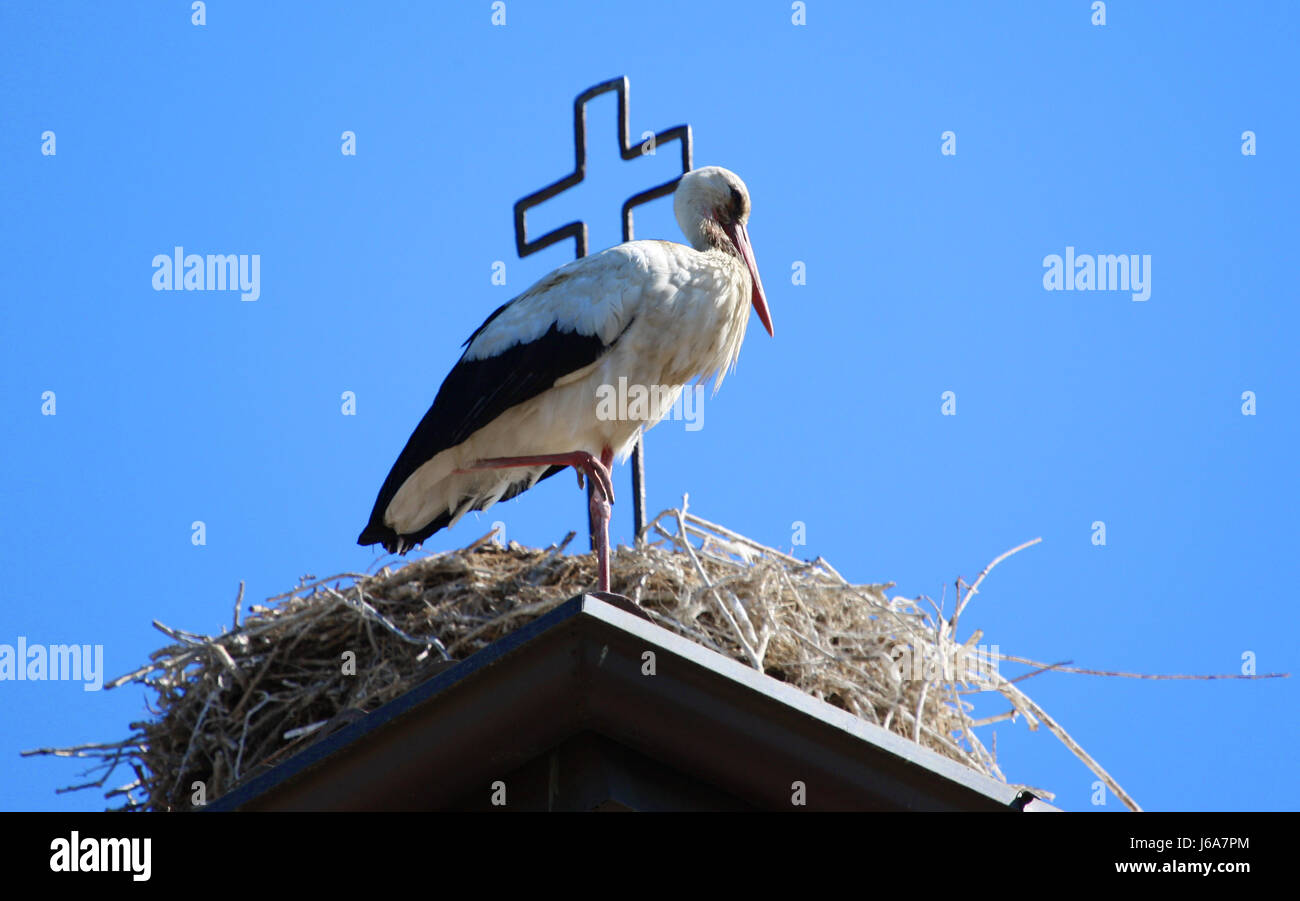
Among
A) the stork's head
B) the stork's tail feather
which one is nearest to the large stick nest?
the stork's tail feather

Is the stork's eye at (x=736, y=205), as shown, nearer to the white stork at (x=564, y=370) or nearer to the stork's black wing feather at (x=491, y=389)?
the white stork at (x=564, y=370)

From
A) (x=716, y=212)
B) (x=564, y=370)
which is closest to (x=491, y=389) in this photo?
(x=564, y=370)

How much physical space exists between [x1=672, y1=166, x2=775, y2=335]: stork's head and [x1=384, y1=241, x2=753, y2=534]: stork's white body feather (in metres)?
0.32

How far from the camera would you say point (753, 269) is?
627 cm

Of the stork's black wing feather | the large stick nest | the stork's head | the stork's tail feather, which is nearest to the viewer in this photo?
the large stick nest

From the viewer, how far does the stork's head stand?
630cm

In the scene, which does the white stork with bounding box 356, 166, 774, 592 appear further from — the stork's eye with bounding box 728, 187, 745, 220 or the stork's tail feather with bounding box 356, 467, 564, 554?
the stork's eye with bounding box 728, 187, 745, 220

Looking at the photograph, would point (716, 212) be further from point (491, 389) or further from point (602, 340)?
point (491, 389)

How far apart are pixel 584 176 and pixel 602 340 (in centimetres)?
54

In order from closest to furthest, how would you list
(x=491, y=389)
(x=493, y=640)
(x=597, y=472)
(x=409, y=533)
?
(x=493, y=640) < (x=597, y=472) < (x=491, y=389) < (x=409, y=533)

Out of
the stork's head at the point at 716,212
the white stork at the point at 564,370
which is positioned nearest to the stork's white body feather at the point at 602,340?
the white stork at the point at 564,370

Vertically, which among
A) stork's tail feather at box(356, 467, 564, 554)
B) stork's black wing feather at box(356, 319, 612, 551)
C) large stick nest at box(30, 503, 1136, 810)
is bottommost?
large stick nest at box(30, 503, 1136, 810)
